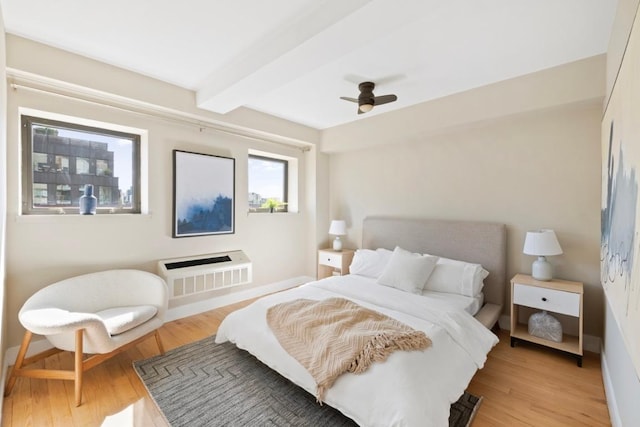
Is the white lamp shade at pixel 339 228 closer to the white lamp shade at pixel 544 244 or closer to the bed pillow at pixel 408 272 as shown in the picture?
the bed pillow at pixel 408 272

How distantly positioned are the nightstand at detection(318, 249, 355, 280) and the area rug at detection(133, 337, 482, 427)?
202 centimetres

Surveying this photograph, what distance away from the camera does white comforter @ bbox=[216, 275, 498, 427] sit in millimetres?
1447

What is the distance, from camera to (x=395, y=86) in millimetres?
2867

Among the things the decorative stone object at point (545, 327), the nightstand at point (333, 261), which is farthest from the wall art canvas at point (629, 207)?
the nightstand at point (333, 261)

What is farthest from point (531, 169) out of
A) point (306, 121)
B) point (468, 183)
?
point (306, 121)

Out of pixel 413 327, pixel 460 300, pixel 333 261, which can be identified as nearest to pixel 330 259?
pixel 333 261

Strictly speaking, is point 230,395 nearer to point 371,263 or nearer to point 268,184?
point 371,263

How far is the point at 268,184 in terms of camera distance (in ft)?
14.4

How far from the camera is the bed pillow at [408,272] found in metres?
2.87

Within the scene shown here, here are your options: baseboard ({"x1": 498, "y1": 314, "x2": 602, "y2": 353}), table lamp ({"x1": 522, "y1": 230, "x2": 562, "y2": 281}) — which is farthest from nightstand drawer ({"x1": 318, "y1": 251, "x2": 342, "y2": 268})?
baseboard ({"x1": 498, "y1": 314, "x2": 602, "y2": 353})

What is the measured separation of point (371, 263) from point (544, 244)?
5.55 ft

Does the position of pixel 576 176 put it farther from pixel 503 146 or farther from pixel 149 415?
pixel 149 415

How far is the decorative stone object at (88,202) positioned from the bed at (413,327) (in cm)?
166

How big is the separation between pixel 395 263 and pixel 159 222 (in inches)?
103
